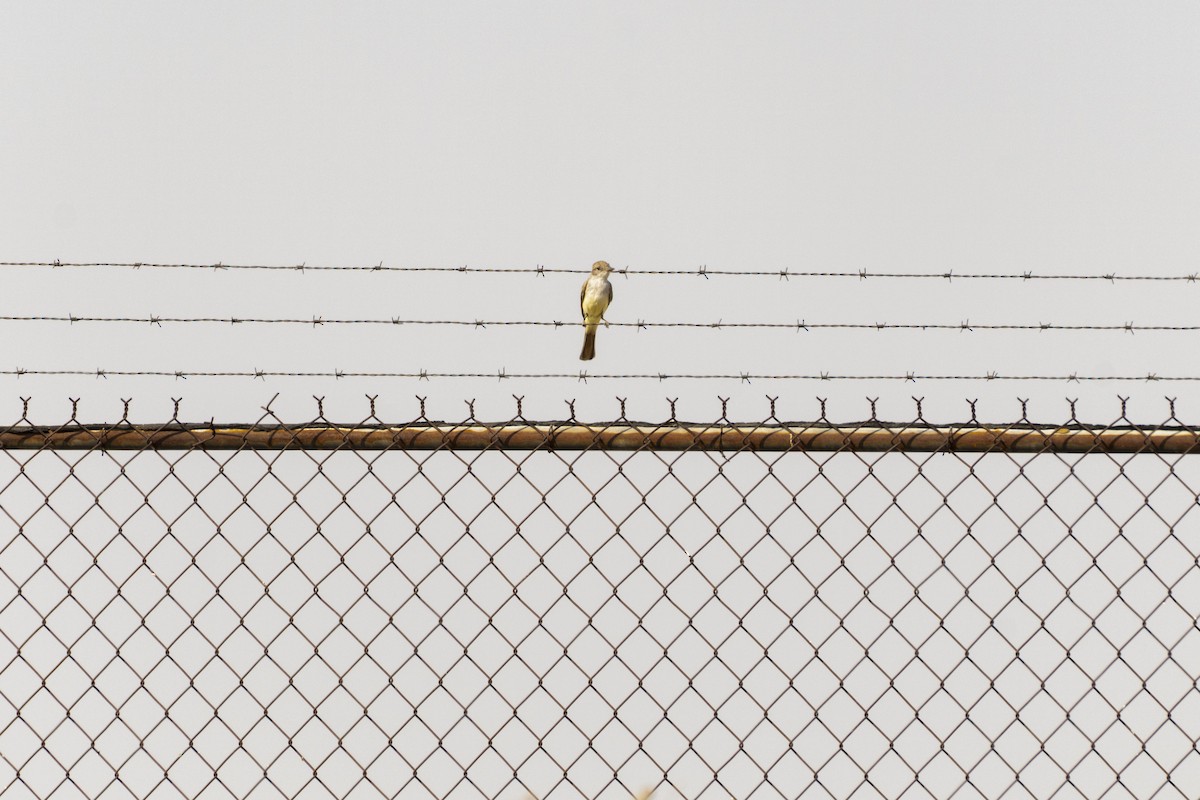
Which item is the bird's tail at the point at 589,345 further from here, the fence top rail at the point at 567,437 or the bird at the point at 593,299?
the fence top rail at the point at 567,437

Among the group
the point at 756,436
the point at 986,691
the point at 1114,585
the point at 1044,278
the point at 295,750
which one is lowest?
the point at 295,750

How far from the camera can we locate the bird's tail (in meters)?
11.6

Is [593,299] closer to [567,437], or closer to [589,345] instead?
[589,345]

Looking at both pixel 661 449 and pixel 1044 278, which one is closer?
pixel 661 449

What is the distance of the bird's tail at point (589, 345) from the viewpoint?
458 inches

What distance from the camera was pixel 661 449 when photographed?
3.03 metres

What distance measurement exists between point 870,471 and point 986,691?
46 centimetres

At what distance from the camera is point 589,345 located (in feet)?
38.6

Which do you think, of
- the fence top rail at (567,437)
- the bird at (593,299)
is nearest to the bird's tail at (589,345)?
the bird at (593,299)

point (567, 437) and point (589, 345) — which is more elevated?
point (589, 345)

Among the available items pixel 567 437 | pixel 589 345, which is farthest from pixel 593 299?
pixel 567 437

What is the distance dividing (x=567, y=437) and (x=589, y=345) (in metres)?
8.74

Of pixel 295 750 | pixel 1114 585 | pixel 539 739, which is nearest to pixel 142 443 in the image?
pixel 295 750

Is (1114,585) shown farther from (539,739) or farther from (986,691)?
(539,739)
